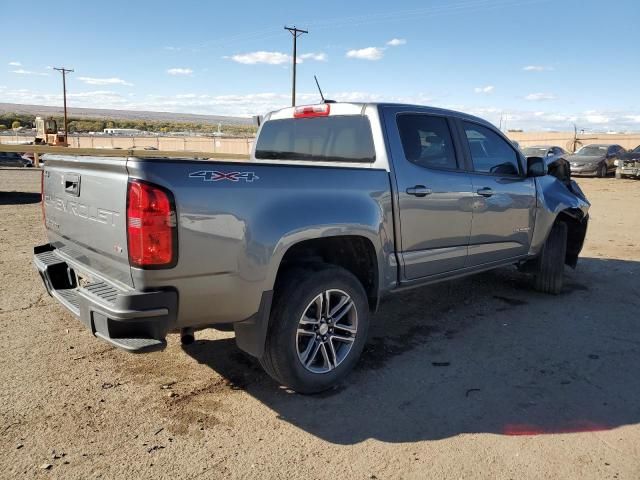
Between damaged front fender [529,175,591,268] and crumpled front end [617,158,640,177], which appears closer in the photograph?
damaged front fender [529,175,591,268]

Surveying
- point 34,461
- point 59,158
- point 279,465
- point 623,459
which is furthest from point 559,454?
point 59,158

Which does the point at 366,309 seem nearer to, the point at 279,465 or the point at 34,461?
the point at 279,465

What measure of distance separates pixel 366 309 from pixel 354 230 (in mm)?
607

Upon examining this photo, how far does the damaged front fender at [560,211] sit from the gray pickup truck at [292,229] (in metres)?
0.40

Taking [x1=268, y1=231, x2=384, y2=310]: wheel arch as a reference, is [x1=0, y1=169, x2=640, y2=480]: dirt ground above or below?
below

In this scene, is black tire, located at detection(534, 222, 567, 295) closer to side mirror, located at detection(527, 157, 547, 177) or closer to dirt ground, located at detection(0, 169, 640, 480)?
dirt ground, located at detection(0, 169, 640, 480)

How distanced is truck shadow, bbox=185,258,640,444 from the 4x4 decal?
1.49m

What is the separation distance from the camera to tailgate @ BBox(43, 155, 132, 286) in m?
2.79

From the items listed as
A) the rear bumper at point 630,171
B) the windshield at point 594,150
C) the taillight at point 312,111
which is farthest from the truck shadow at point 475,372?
the windshield at point 594,150

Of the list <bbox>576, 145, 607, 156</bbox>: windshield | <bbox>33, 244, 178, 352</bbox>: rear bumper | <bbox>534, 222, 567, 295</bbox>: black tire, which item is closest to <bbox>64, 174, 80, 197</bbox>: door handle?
<bbox>33, 244, 178, 352</bbox>: rear bumper

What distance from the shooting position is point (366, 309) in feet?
12.4

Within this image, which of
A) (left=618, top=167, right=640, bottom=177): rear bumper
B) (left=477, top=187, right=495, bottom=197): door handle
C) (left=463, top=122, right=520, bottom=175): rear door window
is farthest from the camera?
(left=618, top=167, right=640, bottom=177): rear bumper

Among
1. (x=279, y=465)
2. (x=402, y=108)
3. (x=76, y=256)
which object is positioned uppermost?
(x=402, y=108)

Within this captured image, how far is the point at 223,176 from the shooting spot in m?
2.84
